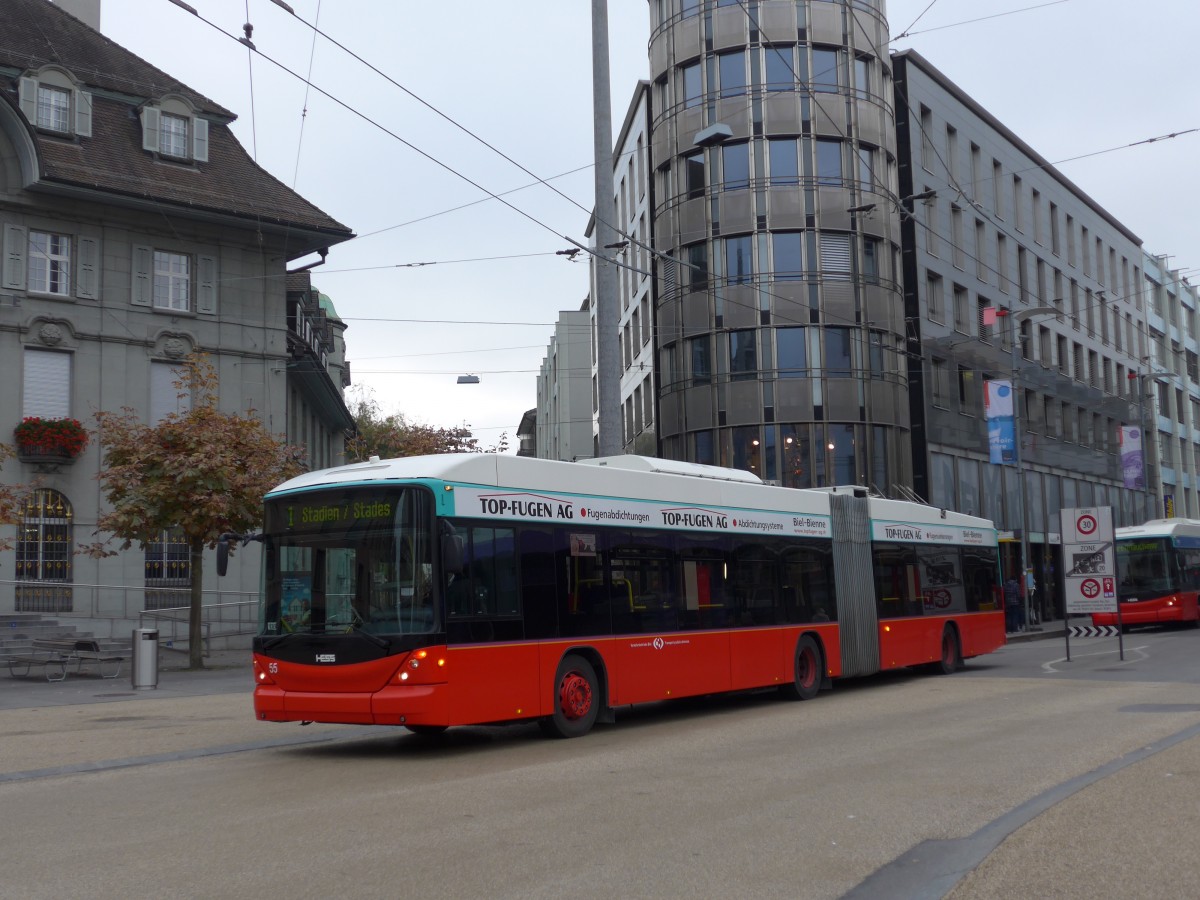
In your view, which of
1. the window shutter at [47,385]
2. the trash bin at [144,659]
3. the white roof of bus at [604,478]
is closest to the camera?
the white roof of bus at [604,478]

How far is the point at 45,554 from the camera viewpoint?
96.2 ft

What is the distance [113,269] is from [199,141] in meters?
4.15

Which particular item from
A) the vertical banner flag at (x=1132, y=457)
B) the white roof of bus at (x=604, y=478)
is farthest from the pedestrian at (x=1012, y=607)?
the white roof of bus at (x=604, y=478)

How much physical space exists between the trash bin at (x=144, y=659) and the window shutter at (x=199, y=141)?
51.2 ft

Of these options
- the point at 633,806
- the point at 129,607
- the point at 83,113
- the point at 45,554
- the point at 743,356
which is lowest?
the point at 633,806

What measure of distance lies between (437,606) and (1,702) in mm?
9994

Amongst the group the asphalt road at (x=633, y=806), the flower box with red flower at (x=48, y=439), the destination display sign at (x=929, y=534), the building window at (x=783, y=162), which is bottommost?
the asphalt road at (x=633, y=806)

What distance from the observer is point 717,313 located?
42.5m

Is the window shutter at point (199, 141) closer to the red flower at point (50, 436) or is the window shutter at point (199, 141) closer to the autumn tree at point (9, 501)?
the red flower at point (50, 436)

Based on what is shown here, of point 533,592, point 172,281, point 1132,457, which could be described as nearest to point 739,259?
point 172,281

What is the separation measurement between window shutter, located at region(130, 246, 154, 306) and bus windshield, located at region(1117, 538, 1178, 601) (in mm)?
27836

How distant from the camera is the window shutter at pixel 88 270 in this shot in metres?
30.2

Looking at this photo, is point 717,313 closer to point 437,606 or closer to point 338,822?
point 437,606

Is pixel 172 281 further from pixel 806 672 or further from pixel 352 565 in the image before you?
pixel 352 565
